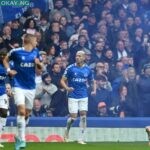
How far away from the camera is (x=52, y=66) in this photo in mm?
18484

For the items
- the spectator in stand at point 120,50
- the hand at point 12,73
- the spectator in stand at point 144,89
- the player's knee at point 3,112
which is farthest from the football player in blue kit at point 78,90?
the hand at point 12,73

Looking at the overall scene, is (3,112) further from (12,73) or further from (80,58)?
(80,58)

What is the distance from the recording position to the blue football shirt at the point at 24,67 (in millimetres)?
12594

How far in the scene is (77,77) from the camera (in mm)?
16297

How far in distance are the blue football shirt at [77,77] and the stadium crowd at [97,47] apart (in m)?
1.11

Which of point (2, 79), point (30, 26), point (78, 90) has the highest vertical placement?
point (30, 26)

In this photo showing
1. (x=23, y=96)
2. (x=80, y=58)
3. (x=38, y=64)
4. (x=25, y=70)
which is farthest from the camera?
(x=80, y=58)

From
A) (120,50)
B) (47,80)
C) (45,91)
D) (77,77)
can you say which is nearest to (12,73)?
(77,77)

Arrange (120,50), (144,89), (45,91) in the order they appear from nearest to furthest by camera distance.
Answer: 1. (45,91)
2. (144,89)
3. (120,50)

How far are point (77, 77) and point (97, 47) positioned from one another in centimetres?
300

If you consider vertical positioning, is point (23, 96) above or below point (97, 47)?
below

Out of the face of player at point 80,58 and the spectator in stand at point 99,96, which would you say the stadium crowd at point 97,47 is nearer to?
the spectator in stand at point 99,96

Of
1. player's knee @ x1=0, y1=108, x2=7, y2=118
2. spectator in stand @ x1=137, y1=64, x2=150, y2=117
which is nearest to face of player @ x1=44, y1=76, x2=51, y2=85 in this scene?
spectator in stand @ x1=137, y1=64, x2=150, y2=117

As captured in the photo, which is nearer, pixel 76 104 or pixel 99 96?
pixel 76 104
